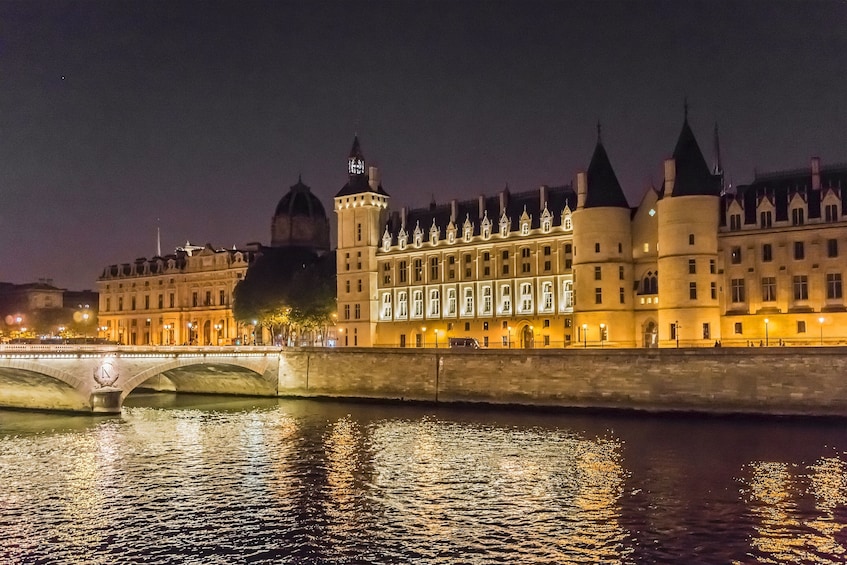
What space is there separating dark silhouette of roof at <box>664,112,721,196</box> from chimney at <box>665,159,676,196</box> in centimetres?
29

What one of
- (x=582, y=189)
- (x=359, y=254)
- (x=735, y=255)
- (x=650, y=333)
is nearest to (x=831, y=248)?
(x=735, y=255)

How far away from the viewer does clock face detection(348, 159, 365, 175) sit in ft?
364

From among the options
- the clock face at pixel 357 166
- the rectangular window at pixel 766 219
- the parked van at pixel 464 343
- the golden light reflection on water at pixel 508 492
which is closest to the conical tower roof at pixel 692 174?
the rectangular window at pixel 766 219

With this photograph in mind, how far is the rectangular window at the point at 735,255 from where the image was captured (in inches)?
2918

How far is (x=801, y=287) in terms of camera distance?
70438mm

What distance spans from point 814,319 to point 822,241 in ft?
21.0

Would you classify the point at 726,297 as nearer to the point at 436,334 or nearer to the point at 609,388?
the point at 609,388

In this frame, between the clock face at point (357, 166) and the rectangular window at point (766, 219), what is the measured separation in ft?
174

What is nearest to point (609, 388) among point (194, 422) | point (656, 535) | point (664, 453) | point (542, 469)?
point (664, 453)

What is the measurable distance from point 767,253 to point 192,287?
91.8 meters

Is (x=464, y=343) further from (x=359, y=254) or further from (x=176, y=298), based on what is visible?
(x=176, y=298)

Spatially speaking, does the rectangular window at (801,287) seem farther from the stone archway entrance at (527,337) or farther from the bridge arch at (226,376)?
the bridge arch at (226,376)

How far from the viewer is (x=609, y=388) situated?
211 ft

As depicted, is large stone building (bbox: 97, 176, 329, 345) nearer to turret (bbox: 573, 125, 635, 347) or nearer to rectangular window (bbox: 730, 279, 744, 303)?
turret (bbox: 573, 125, 635, 347)
